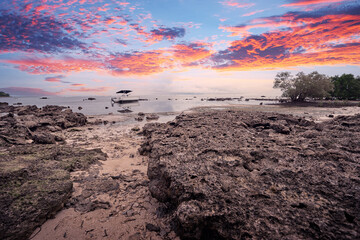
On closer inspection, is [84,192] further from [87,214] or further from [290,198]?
[290,198]

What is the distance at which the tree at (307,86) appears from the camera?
45.0 meters

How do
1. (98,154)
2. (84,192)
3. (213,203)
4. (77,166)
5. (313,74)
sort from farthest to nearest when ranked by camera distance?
1. (313,74)
2. (98,154)
3. (77,166)
4. (84,192)
5. (213,203)

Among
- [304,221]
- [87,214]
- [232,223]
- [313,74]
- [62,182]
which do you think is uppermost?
[313,74]

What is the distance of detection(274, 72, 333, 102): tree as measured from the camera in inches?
1773

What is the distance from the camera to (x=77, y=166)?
650 cm

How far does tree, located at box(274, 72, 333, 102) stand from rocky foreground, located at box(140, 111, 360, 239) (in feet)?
175

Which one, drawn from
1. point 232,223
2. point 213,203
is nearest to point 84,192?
point 213,203

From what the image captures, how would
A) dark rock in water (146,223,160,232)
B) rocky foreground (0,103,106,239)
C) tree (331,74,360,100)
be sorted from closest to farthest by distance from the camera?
rocky foreground (0,103,106,239) < dark rock in water (146,223,160,232) < tree (331,74,360,100)

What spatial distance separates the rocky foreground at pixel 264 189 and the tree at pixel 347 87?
81.3 m

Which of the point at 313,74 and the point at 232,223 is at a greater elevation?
the point at 313,74

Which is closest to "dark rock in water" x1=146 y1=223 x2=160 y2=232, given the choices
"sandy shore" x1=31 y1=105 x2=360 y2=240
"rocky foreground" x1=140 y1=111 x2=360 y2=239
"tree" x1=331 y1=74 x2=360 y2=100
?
"sandy shore" x1=31 y1=105 x2=360 y2=240

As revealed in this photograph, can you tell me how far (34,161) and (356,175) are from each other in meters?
8.51

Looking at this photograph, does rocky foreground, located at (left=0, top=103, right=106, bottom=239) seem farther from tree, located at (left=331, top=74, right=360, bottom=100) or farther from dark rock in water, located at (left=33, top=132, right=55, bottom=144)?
tree, located at (left=331, top=74, right=360, bottom=100)

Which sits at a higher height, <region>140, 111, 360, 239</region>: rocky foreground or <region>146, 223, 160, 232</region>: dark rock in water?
<region>140, 111, 360, 239</region>: rocky foreground
